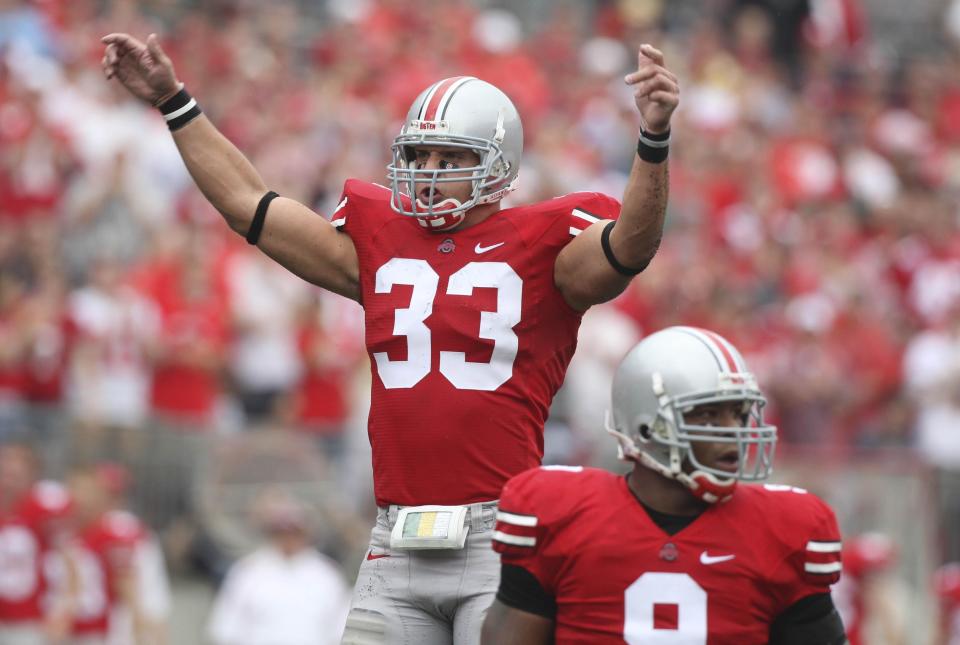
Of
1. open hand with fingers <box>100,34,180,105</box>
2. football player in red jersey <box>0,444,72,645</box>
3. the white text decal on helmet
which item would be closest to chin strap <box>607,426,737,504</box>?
the white text decal on helmet

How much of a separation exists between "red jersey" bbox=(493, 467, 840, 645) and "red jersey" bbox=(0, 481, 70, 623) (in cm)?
711

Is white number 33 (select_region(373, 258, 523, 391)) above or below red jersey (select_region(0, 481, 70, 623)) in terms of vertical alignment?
below

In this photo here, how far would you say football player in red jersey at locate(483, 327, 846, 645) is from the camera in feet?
13.1

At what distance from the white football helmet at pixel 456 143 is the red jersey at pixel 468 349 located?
107mm

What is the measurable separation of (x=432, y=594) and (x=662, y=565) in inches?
34.1

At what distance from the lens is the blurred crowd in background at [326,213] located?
1112 cm

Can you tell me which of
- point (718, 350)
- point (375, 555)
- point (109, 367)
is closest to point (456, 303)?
point (375, 555)

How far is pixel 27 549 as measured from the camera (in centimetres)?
1079

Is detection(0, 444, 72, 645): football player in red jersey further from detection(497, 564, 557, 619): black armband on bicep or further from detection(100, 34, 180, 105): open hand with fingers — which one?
detection(497, 564, 557, 619): black armband on bicep

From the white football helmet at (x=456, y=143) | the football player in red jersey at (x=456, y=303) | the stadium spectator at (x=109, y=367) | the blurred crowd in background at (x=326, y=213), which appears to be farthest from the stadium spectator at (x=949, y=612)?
the white football helmet at (x=456, y=143)

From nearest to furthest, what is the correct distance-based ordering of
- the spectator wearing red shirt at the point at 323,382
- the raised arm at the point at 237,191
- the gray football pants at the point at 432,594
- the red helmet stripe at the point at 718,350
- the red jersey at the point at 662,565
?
the red jersey at the point at 662,565, the red helmet stripe at the point at 718,350, the gray football pants at the point at 432,594, the raised arm at the point at 237,191, the spectator wearing red shirt at the point at 323,382

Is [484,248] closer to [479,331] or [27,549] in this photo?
[479,331]

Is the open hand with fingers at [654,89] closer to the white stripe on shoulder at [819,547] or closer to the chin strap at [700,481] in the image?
the chin strap at [700,481]

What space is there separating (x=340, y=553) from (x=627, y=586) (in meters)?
7.92
